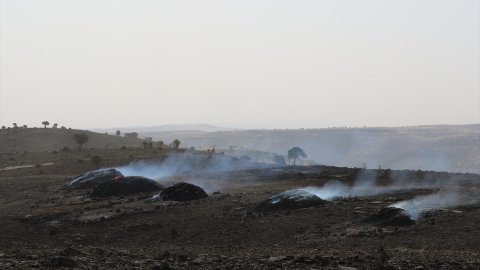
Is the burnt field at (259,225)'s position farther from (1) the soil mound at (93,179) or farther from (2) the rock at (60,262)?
(1) the soil mound at (93,179)

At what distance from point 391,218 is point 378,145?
360 ft

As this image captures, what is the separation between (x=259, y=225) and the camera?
1881 centimetres

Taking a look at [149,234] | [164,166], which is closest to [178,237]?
[149,234]

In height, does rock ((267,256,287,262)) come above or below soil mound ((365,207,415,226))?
below

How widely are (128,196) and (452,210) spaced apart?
1537 cm

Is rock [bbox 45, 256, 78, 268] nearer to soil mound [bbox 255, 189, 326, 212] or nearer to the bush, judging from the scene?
soil mound [bbox 255, 189, 326, 212]

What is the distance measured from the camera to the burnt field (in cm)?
1233

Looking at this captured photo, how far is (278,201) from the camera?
2153 centimetres

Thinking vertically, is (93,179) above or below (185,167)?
below

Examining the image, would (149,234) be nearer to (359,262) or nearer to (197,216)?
(197,216)

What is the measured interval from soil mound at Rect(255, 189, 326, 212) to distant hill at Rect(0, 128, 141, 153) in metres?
55.9

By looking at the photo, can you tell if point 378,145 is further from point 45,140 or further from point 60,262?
point 60,262

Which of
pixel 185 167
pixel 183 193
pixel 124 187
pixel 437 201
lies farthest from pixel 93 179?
pixel 437 201

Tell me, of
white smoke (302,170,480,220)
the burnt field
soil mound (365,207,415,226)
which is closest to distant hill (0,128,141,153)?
the burnt field
